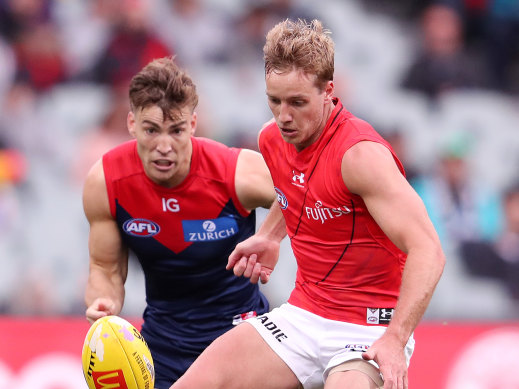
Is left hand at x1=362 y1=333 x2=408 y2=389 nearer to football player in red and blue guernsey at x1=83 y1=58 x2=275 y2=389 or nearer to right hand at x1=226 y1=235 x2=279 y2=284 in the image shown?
right hand at x1=226 y1=235 x2=279 y2=284

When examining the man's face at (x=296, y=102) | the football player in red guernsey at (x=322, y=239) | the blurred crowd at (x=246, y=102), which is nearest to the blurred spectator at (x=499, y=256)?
the blurred crowd at (x=246, y=102)

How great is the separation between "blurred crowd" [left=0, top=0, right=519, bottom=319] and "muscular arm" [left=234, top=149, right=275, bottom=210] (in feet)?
11.1

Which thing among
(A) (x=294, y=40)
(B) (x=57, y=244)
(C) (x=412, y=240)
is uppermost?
(A) (x=294, y=40)

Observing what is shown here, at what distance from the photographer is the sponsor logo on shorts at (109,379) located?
4129 mm

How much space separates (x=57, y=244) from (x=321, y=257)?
4981mm

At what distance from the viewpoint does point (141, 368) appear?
13.8 ft

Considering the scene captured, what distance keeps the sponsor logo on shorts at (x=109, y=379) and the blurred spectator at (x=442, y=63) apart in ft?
19.2

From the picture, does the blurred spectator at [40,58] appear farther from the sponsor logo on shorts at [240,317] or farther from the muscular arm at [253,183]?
the sponsor logo on shorts at [240,317]

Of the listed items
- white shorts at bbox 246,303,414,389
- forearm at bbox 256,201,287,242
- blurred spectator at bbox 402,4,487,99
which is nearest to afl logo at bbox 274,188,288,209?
forearm at bbox 256,201,287,242

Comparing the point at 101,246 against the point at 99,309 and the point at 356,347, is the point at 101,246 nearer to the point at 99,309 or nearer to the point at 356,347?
the point at 99,309

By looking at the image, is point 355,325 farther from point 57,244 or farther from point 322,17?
point 322,17

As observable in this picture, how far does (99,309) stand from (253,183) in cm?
111

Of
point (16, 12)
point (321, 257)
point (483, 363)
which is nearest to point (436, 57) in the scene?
point (483, 363)

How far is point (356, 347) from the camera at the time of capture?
4055mm
